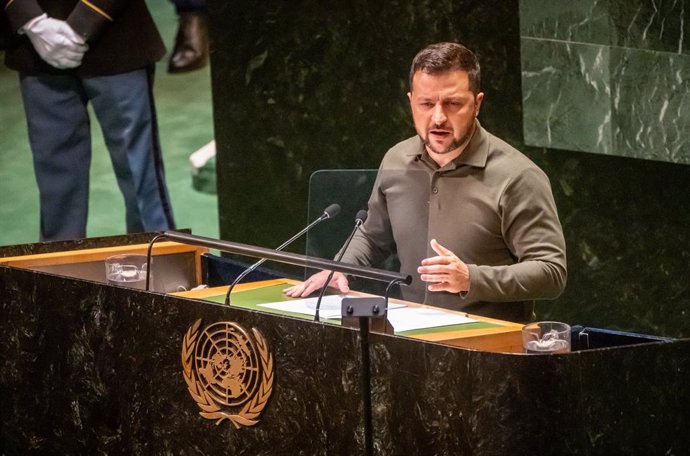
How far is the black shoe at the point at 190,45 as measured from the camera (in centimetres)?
691

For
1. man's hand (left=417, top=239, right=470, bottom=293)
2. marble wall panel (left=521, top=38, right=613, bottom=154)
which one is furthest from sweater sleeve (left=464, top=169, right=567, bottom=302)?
marble wall panel (left=521, top=38, right=613, bottom=154)

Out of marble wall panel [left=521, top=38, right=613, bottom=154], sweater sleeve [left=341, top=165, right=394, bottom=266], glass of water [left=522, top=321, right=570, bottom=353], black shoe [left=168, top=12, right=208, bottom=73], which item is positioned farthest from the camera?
black shoe [left=168, top=12, right=208, bottom=73]

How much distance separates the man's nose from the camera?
3.97 metres

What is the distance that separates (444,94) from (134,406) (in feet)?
4.22

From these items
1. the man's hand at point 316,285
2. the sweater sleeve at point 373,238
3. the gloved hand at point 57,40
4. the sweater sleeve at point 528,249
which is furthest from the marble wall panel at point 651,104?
the gloved hand at point 57,40

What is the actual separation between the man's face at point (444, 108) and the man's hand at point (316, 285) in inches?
20.0

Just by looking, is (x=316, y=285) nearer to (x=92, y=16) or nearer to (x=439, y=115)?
(x=439, y=115)

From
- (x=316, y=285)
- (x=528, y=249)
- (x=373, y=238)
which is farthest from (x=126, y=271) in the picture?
(x=528, y=249)

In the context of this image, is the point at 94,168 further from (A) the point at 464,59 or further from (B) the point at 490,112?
(A) the point at 464,59

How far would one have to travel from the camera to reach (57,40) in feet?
21.3

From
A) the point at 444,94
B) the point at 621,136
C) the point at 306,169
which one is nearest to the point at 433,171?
the point at 444,94

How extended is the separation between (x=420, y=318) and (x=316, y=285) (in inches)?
15.9

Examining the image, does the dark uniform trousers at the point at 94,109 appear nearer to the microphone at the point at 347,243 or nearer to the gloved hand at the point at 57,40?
the gloved hand at the point at 57,40

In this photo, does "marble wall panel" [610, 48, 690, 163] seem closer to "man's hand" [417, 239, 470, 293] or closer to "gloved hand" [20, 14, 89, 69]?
"man's hand" [417, 239, 470, 293]
